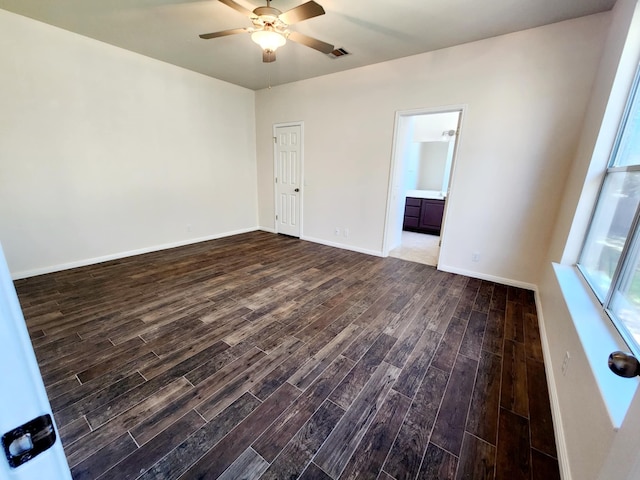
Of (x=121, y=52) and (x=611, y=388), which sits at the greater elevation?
(x=121, y=52)

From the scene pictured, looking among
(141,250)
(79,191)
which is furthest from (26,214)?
(141,250)

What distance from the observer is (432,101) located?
3521mm

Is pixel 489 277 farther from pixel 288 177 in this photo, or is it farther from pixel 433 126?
pixel 433 126

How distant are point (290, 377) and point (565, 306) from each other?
193 cm

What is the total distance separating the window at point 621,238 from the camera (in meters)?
1.38

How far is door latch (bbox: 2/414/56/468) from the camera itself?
0.39 m

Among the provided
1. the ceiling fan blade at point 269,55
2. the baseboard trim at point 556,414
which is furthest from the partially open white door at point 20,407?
the ceiling fan blade at point 269,55

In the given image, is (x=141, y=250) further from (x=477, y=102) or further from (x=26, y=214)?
(x=477, y=102)

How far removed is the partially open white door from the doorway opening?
409cm

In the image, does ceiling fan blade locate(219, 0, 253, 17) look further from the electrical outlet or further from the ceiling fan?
the electrical outlet

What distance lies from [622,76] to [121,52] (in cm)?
525

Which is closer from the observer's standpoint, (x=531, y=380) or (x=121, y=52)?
(x=531, y=380)

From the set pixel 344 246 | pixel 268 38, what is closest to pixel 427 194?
pixel 344 246

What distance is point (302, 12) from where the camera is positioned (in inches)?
81.0
